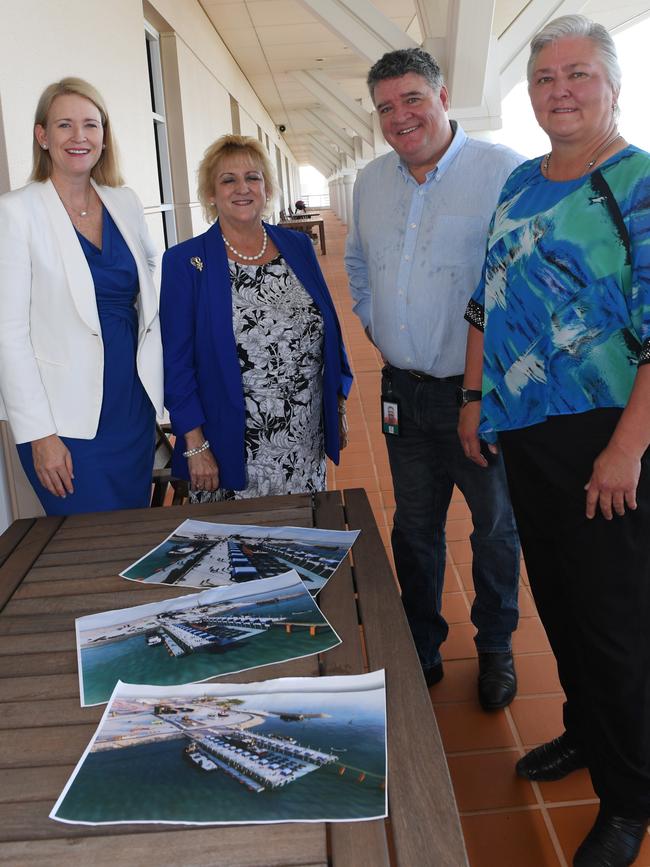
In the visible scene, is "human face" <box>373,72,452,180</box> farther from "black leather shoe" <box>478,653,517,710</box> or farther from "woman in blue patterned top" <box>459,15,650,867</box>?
"black leather shoe" <box>478,653,517,710</box>

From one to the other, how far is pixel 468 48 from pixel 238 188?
2622 millimetres

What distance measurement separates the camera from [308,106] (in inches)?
660

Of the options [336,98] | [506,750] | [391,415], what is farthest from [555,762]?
[336,98]

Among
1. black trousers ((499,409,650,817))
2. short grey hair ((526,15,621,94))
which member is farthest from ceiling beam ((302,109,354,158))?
black trousers ((499,409,650,817))

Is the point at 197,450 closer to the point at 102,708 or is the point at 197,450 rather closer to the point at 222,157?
the point at 222,157

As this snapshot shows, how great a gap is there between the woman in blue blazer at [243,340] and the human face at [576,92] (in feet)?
2.96

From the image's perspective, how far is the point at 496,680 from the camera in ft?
7.11

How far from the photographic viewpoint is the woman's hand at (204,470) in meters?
2.15

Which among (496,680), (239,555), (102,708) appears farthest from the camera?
(496,680)

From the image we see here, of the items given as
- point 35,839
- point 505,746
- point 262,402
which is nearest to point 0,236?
point 262,402

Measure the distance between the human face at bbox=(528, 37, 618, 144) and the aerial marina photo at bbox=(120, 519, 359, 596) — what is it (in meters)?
0.82

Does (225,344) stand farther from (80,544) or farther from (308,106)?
(308,106)

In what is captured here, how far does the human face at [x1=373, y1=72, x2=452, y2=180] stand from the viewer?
1.86 m

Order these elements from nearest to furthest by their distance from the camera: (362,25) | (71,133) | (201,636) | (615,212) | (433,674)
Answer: (201,636) < (615,212) < (71,133) < (433,674) < (362,25)
